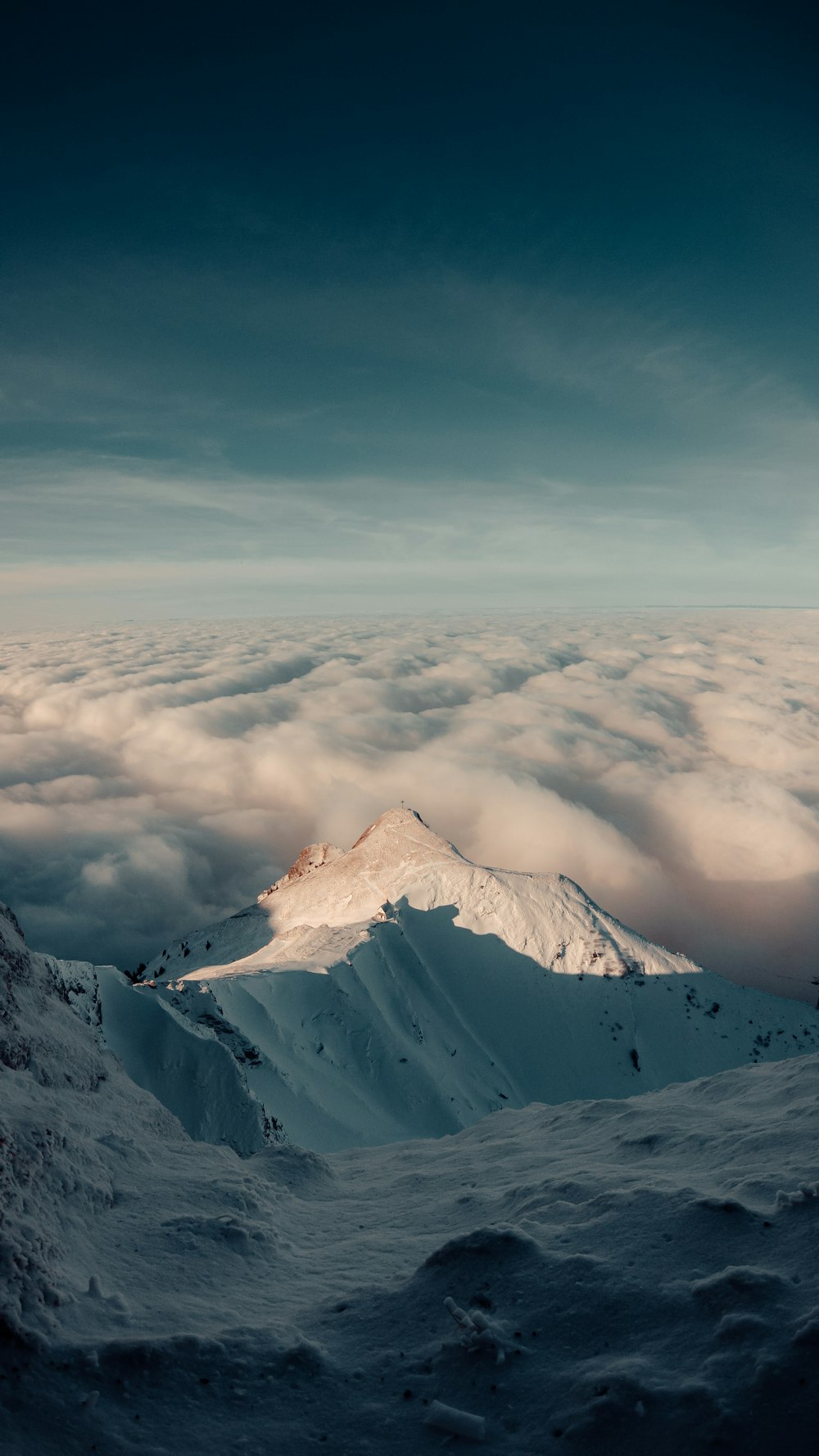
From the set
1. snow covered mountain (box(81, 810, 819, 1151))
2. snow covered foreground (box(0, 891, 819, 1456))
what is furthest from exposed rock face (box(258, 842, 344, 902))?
snow covered foreground (box(0, 891, 819, 1456))

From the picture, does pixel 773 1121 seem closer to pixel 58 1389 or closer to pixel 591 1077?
pixel 58 1389

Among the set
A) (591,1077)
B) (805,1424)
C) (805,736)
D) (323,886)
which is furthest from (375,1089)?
(805,736)

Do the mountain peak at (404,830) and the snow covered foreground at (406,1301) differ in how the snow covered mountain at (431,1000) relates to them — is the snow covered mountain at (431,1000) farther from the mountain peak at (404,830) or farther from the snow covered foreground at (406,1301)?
the snow covered foreground at (406,1301)

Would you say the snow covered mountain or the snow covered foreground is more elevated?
the snow covered foreground

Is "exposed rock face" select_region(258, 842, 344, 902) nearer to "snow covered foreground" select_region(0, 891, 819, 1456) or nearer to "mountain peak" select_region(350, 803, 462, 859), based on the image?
"mountain peak" select_region(350, 803, 462, 859)

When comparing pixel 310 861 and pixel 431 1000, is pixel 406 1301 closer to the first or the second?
pixel 431 1000

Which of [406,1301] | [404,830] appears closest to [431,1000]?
[404,830]

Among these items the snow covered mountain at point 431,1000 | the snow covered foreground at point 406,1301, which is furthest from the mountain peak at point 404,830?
the snow covered foreground at point 406,1301
